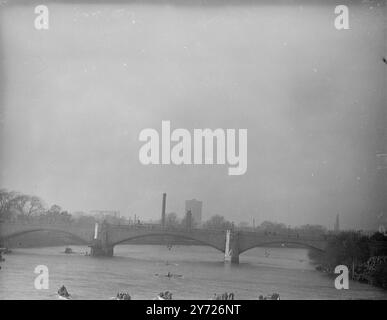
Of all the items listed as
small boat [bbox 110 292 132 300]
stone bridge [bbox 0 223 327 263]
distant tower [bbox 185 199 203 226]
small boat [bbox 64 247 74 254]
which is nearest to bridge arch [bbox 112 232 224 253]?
stone bridge [bbox 0 223 327 263]

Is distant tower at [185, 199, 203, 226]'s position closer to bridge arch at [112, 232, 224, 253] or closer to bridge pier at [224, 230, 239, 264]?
bridge arch at [112, 232, 224, 253]

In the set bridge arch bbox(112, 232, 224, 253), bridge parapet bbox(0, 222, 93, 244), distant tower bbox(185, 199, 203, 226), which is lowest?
bridge arch bbox(112, 232, 224, 253)

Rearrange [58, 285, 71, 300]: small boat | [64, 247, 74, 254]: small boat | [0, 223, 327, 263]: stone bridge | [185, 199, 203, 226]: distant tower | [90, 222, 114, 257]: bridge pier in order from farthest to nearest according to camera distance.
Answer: [90, 222, 114, 257]: bridge pier < [64, 247, 74, 254]: small boat < [0, 223, 327, 263]: stone bridge < [185, 199, 203, 226]: distant tower < [58, 285, 71, 300]: small boat

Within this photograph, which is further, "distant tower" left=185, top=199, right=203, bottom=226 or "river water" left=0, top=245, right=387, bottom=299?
"distant tower" left=185, top=199, right=203, bottom=226

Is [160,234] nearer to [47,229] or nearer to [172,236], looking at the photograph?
[172,236]

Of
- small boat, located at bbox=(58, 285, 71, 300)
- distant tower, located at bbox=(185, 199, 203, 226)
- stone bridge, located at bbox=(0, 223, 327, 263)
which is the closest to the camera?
small boat, located at bbox=(58, 285, 71, 300)

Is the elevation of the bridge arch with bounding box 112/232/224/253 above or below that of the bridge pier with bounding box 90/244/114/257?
above
